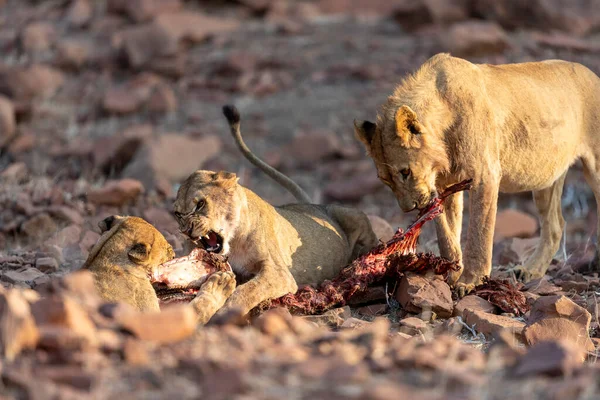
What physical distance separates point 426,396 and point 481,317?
2.88 metres

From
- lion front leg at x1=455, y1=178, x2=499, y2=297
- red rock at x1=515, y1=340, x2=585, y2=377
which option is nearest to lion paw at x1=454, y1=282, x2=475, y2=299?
lion front leg at x1=455, y1=178, x2=499, y2=297

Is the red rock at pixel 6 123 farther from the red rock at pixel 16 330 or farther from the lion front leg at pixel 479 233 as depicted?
the red rock at pixel 16 330

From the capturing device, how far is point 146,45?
1969 centimetres

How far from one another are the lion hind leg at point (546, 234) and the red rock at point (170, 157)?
17.2ft

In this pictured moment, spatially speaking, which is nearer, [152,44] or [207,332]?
[207,332]

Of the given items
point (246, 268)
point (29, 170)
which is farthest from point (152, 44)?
point (246, 268)

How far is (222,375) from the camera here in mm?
3721

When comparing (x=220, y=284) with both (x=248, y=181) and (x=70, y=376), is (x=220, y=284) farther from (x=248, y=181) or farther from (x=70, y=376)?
(x=248, y=181)

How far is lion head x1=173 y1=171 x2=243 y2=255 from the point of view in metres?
6.37

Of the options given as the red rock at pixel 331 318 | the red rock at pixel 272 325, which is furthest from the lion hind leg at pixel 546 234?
the red rock at pixel 272 325

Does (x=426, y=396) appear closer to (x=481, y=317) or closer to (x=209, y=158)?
(x=481, y=317)

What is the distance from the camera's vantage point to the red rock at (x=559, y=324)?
20.5 feet

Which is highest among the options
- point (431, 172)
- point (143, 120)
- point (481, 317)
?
point (431, 172)

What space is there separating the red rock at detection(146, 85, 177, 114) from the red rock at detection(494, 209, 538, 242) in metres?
7.95
